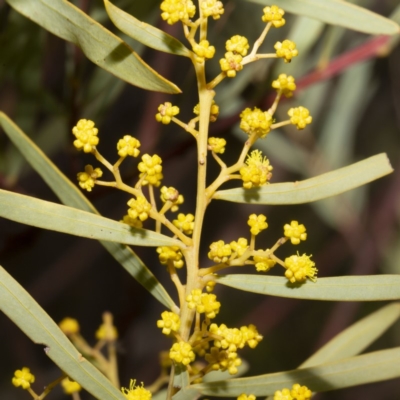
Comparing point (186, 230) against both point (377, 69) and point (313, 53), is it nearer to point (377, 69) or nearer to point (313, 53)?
point (313, 53)

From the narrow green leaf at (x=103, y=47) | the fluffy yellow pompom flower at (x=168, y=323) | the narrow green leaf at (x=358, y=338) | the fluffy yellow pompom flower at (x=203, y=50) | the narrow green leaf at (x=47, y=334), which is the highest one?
the narrow green leaf at (x=103, y=47)

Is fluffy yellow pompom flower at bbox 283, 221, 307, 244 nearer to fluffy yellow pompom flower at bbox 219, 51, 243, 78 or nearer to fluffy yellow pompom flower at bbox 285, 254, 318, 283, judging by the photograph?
fluffy yellow pompom flower at bbox 285, 254, 318, 283

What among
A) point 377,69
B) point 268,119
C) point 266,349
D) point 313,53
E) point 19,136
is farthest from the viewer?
point 266,349

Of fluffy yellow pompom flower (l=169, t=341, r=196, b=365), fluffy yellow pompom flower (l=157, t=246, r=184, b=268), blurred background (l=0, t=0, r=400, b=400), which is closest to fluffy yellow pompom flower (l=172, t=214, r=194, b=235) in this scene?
fluffy yellow pompom flower (l=157, t=246, r=184, b=268)

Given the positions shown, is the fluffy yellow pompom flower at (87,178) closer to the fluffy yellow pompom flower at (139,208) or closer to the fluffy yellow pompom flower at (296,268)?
the fluffy yellow pompom flower at (139,208)

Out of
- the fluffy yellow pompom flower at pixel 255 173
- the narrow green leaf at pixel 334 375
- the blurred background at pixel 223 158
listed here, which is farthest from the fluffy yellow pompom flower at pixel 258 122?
the blurred background at pixel 223 158

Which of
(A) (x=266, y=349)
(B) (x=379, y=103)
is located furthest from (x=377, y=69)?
(A) (x=266, y=349)
